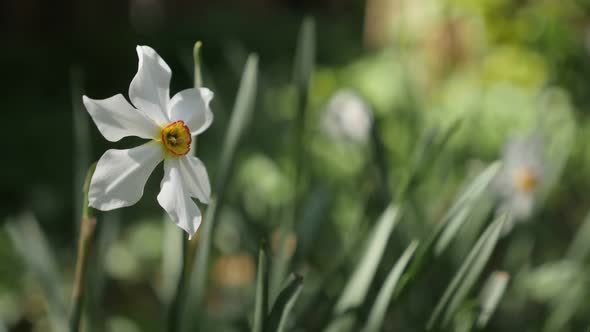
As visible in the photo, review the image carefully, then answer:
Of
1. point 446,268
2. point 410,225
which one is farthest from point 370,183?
point 446,268

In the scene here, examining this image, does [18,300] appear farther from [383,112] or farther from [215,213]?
[383,112]

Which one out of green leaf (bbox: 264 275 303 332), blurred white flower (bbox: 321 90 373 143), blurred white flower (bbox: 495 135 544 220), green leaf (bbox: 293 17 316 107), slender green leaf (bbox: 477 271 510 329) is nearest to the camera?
green leaf (bbox: 264 275 303 332)

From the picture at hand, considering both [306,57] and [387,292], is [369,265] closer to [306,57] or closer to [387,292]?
[387,292]

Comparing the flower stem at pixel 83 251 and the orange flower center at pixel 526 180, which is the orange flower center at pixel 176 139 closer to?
the flower stem at pixel 83 251

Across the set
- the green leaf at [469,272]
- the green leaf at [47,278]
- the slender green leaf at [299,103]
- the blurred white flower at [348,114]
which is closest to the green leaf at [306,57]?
the slender green leaf at [299,103]

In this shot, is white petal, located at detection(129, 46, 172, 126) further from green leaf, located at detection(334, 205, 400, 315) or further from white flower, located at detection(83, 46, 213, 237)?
green leaf, located at detection(334, 205, 400, 315)

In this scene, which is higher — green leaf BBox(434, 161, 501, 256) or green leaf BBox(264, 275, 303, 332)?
green leaf BBox(434, 161, 501, 256)

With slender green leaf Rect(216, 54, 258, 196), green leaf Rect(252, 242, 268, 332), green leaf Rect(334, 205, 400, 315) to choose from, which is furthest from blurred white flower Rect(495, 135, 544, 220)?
green leaf Rect(252, 242, 268, 332)
